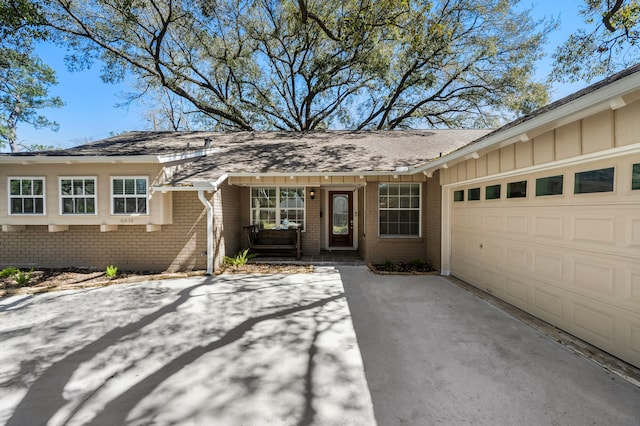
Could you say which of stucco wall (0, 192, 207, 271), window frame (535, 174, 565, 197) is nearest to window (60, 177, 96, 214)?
stucco wall (0, 192, 207, 271)

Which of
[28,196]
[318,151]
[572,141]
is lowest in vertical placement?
[28,196]

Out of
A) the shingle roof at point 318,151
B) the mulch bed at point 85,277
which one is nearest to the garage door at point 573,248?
the shingle roof at point 318,151

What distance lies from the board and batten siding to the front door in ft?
17.2

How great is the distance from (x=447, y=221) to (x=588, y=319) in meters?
3.75

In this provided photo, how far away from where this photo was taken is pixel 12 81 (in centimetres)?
2030

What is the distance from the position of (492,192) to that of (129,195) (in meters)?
8.35

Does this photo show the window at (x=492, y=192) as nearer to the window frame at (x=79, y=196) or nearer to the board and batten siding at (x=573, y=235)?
the board and batten siding at (x=573, y=235)

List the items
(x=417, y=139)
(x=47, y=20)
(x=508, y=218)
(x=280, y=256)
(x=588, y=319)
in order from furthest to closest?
(x=47, y=20) → (x=417, y=139) → (x=280, y=256) → (x=508, y=218) → (x=588, y=319)

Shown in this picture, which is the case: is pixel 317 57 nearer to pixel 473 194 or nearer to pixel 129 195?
pixel 129 195

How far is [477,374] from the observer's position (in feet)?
9.28

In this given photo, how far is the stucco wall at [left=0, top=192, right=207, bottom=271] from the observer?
23.6 feet

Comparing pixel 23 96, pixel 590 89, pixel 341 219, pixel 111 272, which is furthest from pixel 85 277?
pixel 23 96

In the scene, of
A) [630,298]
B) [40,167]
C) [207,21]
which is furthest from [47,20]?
[630,298]

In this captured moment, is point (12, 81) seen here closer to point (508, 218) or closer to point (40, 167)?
point (40, 167)
